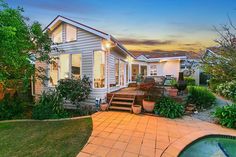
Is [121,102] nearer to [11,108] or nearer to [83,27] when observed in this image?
[83,27]

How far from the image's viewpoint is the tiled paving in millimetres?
4793

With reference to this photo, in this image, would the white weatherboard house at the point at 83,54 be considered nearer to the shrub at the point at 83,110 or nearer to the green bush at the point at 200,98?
the shrub at the point at 83,110

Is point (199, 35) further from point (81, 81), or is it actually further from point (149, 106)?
point (81, 81)

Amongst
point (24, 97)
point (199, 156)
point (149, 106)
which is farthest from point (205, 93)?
point (24, 97)

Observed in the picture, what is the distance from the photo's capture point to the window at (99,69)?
417 inches

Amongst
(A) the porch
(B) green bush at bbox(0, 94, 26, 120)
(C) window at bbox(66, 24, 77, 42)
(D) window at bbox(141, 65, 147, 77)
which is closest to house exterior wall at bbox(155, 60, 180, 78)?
(D) window at bbox(141, 65, 147, 77)

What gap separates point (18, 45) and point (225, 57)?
8119 millimetres

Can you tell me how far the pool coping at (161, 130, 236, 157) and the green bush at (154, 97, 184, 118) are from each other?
7.14 feet

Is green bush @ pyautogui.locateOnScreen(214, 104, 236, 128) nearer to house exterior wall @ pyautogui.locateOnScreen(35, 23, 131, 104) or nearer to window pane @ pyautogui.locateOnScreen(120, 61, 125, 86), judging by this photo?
house exterior wall @ pyautogui.locateOnScreen(35, 23, 131, 104)

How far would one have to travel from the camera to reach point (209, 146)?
573 cm

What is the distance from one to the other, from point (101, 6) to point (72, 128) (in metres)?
9.23

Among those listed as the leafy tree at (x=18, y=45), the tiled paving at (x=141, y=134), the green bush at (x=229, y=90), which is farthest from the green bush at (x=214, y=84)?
the leafy tree at (x=18, y=45)

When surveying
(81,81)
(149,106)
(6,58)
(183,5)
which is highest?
(183,5)

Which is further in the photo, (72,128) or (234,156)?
(72,128)
